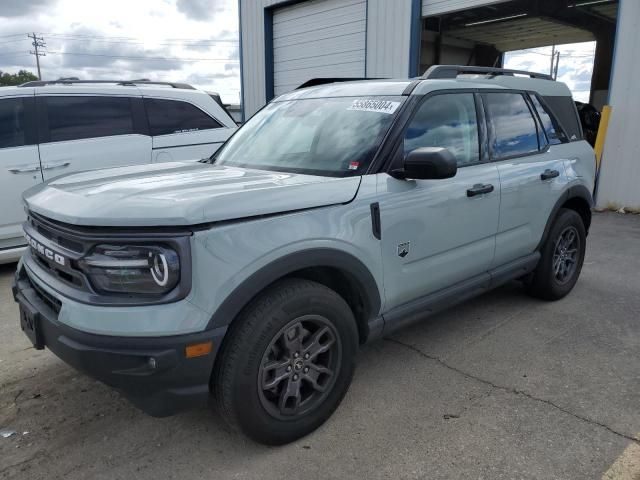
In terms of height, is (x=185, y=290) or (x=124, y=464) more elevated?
(x=185, y=290)

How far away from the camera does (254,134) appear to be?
3.66 m

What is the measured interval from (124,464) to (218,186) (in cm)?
138

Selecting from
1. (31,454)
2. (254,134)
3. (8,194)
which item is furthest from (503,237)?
(8,194)

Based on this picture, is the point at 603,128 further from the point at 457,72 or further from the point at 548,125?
the point at 457,72

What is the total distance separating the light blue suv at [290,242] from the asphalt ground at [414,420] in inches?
10.2

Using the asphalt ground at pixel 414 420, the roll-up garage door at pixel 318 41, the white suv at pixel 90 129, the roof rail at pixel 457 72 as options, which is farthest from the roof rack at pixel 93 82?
the roll-up garage door at pixel 318 41

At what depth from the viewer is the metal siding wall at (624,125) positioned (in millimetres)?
7879

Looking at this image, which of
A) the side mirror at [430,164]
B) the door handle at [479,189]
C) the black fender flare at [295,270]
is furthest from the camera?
the door handle at [479,189]

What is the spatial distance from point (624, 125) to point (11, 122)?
8.50 metres

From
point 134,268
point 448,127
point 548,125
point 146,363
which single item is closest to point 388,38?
point 548,125

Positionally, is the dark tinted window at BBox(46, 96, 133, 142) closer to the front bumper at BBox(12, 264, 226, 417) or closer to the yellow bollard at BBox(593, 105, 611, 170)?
the front bumper at BBox(12, 264, 226, 417)

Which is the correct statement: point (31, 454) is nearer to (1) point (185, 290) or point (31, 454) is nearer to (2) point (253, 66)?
(1) point (185, 290)

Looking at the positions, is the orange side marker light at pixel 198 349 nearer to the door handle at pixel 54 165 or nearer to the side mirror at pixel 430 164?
the side mirror at pixel 430 164

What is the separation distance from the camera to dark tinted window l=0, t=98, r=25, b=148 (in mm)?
5152
